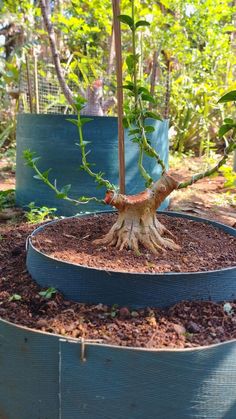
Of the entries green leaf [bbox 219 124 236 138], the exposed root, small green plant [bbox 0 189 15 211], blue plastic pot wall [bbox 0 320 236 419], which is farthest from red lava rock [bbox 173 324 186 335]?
small green plant [bbox 0 189 15 211]

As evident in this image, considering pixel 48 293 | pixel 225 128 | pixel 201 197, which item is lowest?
pixel 201 197

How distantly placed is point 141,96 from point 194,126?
17.8 ft

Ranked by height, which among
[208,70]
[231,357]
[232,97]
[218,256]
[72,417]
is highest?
[208,70]

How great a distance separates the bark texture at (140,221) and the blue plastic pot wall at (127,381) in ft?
1.65

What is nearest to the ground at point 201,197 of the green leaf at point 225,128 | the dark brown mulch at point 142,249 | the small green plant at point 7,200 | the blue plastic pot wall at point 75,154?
the small green plant at point 7,200

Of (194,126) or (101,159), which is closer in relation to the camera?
(101,159)

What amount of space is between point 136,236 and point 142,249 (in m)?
0.05

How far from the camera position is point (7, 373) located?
1128 millimetres

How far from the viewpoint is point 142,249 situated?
4.83ft

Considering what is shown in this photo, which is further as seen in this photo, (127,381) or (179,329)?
(179,329)

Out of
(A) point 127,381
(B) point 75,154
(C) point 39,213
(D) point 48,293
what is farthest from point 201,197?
(A) point 127,381

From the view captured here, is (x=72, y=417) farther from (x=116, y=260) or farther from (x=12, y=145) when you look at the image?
(x=12, y=145)

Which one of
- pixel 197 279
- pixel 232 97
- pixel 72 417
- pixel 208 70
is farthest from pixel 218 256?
pixel 208 70

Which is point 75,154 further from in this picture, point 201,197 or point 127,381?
point 127,381
